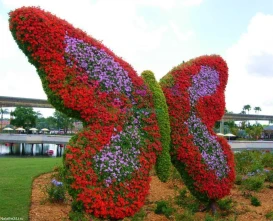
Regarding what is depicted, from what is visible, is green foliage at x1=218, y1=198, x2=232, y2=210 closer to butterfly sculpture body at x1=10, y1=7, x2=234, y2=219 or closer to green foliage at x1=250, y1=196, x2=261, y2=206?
green foliage at x1=250, y1=196, x2=261, y2=206

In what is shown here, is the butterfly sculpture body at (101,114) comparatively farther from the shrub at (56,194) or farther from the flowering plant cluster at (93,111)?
the shrub at (56,194)

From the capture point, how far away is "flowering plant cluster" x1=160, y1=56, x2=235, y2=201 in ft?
22.4

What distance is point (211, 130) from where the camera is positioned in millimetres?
7344

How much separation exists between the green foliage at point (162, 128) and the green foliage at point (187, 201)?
71.2 inches

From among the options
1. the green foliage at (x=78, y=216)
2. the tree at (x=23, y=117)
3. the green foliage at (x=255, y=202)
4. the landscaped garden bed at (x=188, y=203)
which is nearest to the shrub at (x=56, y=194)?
the landscaped garden bed at (x=188, y=203)

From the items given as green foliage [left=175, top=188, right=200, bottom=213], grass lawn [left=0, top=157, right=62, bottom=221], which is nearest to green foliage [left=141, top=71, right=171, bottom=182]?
green foliage [left=175, top=188, right=200, bottom=213]

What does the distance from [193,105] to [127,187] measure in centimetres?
245

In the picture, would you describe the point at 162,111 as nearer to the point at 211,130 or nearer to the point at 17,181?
the point at 211,130

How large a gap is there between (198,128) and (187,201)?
2.49m

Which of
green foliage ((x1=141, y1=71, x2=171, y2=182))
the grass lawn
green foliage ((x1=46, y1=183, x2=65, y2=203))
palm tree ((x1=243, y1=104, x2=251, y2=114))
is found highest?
palm tree ((x1=243, y1=104, x2=251, y2=114))

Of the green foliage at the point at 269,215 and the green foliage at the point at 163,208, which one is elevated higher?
the green foliage at the point at 163,208

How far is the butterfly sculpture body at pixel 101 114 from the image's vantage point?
532 cm

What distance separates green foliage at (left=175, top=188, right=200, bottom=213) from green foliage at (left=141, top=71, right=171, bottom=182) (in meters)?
1.81

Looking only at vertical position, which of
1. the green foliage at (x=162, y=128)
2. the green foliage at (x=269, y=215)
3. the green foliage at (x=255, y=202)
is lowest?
the green foliage at (x=269, y=215)
